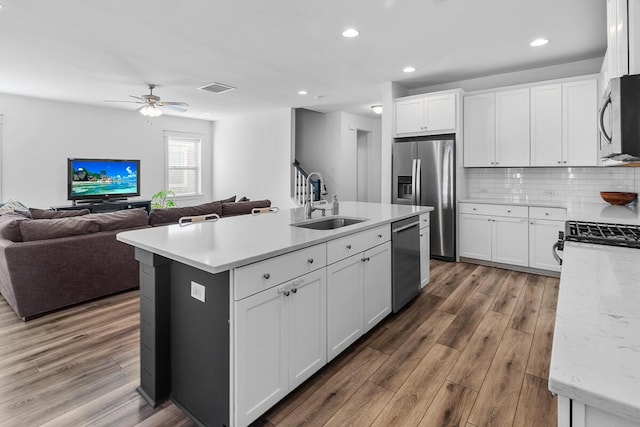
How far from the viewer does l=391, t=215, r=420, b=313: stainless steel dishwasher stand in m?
2.98

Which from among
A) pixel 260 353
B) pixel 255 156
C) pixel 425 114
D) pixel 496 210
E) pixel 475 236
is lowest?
pixel 260 353

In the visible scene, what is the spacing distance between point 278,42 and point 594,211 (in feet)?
11.3

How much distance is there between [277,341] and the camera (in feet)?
5.81

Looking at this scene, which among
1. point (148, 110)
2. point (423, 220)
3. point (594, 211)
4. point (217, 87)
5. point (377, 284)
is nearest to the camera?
point (377, 284)

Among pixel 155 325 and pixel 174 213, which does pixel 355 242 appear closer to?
pixel 155 325

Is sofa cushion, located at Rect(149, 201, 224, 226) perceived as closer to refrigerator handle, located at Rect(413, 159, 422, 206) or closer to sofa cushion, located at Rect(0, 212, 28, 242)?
sofa cushion, located at Rect(0, 212, 28, 242)

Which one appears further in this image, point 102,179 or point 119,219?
point 102,179

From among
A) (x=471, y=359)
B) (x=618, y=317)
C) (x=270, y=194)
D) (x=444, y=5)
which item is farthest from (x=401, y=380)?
(x=270, y=194)

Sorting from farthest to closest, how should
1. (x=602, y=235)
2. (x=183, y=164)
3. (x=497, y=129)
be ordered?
1. (x=183, y=164)
2. (x=497, y=129)
3. (x=602, y=235)

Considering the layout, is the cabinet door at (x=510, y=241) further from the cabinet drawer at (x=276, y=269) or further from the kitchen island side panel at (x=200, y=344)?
the kitchen island side panel at (x=200, y=344)

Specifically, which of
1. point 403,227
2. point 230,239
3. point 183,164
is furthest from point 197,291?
point 183,164

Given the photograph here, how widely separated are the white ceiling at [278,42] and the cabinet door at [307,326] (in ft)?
7.44

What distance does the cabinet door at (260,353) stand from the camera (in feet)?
5.22

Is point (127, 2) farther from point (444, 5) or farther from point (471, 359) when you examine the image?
point (471, 359)
